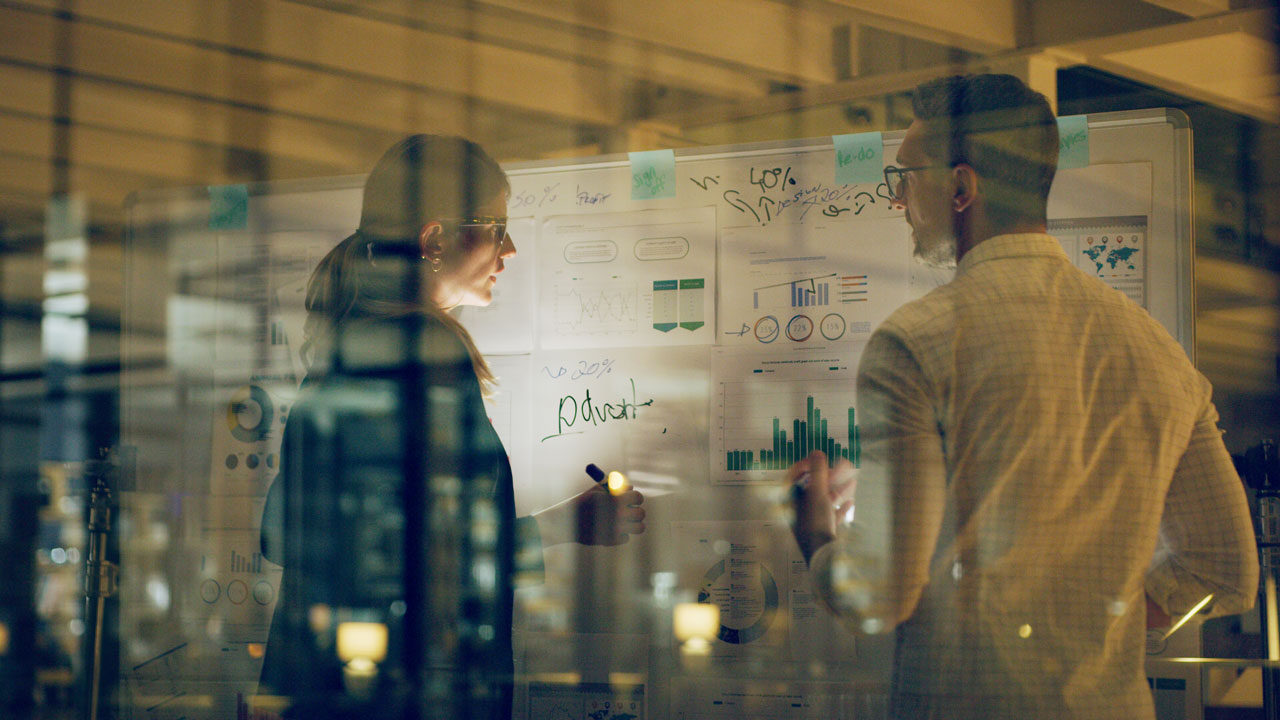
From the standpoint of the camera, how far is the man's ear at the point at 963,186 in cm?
99

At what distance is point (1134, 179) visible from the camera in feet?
4.40

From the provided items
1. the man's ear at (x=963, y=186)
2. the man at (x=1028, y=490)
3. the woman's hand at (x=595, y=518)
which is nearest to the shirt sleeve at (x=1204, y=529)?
the man at (x=1028, y=490)

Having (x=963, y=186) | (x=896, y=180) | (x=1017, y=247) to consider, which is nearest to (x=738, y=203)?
(x=896, y=180)

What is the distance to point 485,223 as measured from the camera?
1315 millimetres

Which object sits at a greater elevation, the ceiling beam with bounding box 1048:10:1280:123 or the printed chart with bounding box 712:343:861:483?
the ceiling beam with bounding box 1048:10:1280:123

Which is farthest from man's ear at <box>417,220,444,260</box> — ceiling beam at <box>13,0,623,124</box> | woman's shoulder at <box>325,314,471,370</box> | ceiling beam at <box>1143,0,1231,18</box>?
ceiling beam at <box>1143,0,1231,18</box>

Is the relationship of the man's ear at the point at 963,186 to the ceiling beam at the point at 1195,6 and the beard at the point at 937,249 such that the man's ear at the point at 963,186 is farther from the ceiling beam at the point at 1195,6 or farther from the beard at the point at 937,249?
the ceiling beam at the point at 1195,6

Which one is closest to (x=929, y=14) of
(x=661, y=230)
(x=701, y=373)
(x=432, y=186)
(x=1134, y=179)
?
(x=1134, y=179)

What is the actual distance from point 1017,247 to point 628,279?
75 centimetres

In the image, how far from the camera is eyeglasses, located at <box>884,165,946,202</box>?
116 cm

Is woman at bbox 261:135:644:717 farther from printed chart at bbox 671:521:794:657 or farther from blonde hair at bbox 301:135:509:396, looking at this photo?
printed chart at bbox 671:521:794:657

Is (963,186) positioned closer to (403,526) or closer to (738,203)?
(738,203)

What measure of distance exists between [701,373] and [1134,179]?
837 millimetres

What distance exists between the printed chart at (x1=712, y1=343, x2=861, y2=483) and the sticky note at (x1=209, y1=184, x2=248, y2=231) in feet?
3.71
